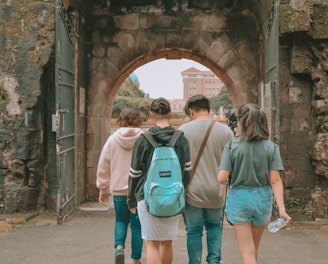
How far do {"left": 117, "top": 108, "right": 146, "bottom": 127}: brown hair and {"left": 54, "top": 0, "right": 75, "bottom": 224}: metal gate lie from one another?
2.43 metres

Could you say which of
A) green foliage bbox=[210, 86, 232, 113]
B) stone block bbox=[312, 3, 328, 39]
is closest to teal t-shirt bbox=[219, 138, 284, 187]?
stone block bbox=[312, 3, 328, 39]

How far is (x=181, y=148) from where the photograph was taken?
12.9ft

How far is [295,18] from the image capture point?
7.26 metres

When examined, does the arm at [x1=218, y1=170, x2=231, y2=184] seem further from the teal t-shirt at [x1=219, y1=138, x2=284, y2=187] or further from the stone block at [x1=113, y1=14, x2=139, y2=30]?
the stone block at [x1=113, y1=14, x2=139, y2=30]

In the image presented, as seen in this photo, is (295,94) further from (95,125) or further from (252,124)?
(252,124)

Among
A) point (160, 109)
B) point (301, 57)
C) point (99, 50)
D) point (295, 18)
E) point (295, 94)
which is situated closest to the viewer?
point (160, 109)

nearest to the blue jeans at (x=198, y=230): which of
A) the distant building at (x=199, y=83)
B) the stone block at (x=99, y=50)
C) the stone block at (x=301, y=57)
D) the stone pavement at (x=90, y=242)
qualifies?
the stone pavement at (x=90, y=242)

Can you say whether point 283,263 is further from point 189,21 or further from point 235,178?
point 189,21

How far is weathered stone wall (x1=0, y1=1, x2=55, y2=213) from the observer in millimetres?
7379

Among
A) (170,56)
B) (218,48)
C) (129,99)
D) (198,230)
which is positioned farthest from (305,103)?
(129,99)

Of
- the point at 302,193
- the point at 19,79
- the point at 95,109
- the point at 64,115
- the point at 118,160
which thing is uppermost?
the point at 19,79

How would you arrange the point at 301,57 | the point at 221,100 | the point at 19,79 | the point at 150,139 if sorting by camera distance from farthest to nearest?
the point at 221,100 < the point at 301,57 < the point at 19,79 < the point at 150,139

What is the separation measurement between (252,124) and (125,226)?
1629mm

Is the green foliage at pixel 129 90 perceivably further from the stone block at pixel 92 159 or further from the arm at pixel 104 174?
the arm at pixel 104 174
